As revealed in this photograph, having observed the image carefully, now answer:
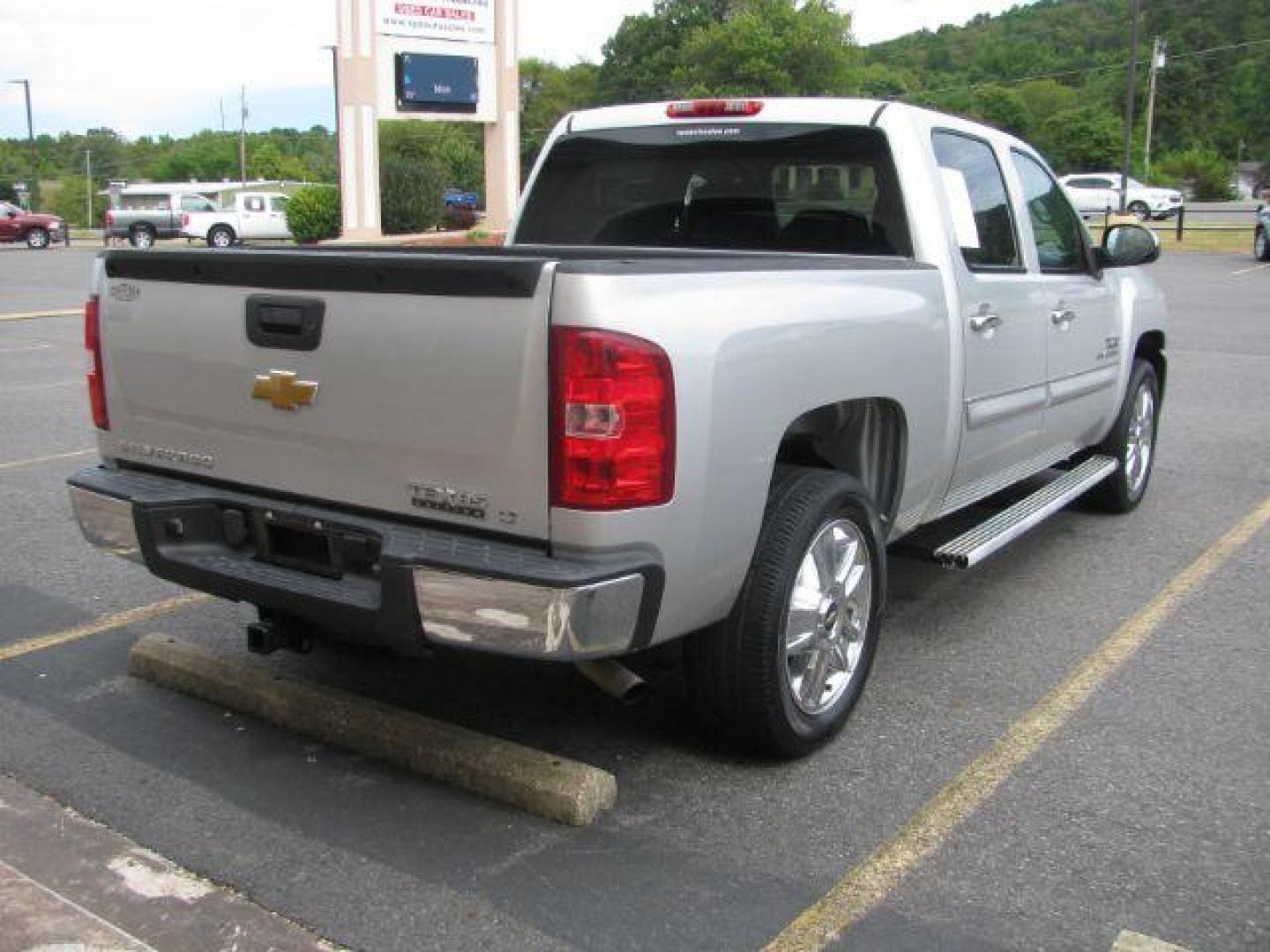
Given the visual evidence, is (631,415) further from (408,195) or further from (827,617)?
(408,195)

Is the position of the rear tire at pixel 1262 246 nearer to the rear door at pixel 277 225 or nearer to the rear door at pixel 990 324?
the rear door at pixel 990 324

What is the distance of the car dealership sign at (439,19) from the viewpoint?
3141 cm

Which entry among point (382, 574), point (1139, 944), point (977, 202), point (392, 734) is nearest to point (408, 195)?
point (977, 202)

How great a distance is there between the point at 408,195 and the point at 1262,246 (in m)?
23.0

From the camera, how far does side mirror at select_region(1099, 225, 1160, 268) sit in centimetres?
575

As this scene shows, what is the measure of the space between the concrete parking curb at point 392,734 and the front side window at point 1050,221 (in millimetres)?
3155

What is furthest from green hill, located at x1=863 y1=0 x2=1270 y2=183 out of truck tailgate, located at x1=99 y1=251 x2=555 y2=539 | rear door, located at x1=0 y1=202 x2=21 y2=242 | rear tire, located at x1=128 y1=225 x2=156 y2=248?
truck tailgate, located at x1=99 y1=251 x2=555 y2=539

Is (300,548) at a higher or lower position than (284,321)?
lower

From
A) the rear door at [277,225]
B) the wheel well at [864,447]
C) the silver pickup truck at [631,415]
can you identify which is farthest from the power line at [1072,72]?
the wheel well at [864,447]

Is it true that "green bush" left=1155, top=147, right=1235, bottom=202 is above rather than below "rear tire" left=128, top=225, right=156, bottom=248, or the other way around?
above

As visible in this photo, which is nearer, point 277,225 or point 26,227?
point 277,225

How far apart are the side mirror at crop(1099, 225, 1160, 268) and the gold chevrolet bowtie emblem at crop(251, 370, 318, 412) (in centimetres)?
394

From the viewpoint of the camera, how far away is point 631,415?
2875mm

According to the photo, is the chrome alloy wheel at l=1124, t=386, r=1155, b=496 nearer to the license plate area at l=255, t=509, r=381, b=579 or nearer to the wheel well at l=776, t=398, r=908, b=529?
the wheel well at l=776, t=398, r=908, b=529
